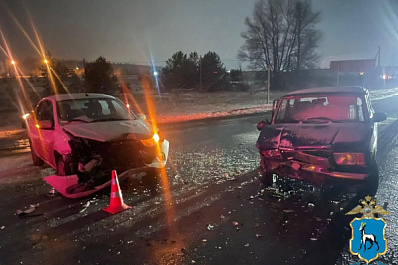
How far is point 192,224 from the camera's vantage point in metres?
4.07

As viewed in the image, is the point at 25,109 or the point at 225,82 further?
the point at 225,82

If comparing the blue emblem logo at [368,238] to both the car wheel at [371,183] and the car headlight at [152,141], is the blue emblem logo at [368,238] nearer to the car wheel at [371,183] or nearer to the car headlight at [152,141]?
the car wheel at [371,183]

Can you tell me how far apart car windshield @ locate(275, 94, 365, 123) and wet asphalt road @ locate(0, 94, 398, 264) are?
1.21 m

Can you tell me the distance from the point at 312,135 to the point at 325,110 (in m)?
1.15

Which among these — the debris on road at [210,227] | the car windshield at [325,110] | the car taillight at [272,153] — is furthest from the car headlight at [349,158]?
the debris on road at [210,227]

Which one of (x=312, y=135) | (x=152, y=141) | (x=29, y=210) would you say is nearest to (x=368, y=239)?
(x=312, y=135)

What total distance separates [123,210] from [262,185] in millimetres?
2511

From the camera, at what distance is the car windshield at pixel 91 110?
6101mm

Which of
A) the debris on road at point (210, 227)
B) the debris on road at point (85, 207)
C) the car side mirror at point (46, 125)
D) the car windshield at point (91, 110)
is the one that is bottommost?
the debris on road at point (210, 227)

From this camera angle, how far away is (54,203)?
4.90m

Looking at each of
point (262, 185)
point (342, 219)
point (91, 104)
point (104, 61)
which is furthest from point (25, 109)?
point (342, 219)

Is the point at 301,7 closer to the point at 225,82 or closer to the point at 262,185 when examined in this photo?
the point at 225,82

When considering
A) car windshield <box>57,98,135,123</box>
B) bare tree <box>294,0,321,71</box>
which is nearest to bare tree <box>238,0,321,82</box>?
bare tree <box>294,0,321,71</box>

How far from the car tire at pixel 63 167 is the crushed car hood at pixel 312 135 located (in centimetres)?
334
